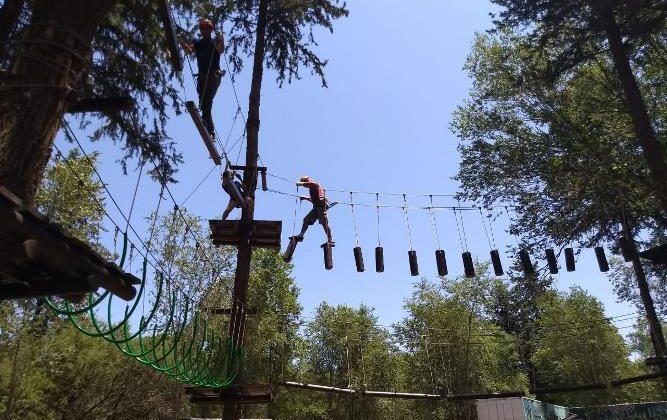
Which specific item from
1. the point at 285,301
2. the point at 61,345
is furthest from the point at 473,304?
the point at 61,345

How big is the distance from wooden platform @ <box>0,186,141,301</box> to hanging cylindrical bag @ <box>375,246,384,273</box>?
6.05m

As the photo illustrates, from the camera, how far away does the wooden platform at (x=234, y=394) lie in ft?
27.1

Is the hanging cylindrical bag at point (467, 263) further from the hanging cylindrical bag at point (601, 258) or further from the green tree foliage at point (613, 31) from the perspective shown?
the green tree foliage at point (613, 31)

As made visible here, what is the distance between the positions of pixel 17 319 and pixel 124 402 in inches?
167

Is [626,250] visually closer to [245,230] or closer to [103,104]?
[245,230]

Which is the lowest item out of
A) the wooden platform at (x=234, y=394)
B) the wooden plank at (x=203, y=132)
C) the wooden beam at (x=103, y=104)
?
the wooden platform at (x=234, y=394)

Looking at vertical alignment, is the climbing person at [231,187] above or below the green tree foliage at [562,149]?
below

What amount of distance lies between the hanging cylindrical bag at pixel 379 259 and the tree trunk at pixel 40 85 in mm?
6354

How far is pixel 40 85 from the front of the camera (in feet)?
13.0

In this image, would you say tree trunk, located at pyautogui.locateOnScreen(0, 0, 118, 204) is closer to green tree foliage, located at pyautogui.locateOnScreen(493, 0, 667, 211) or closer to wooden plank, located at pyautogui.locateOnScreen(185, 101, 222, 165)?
wooden plank, located at pyautogui.locateOnScreen(185, 101, 222, 165)

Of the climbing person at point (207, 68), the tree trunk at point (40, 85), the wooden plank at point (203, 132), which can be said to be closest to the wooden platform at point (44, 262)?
the tree trunk at point (40, 85)

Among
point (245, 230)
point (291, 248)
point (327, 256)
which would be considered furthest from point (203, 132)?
point (327, 256)

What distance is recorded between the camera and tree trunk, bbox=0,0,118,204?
3.79 m

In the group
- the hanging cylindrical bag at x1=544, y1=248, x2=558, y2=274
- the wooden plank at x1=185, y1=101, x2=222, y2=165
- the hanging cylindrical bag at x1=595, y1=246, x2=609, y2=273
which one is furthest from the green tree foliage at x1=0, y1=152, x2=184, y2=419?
the hanging cylindrical bag at x1=595, y1=246, x2=609, y2=273
